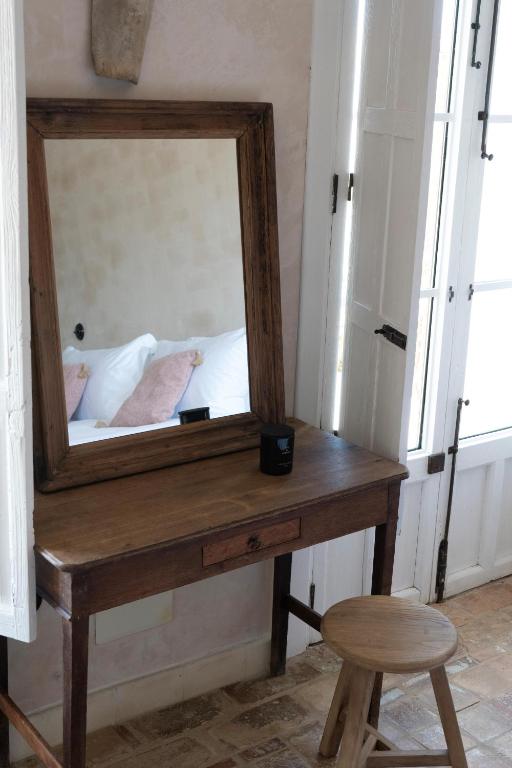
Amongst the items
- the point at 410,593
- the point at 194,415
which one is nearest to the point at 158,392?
the point at 194,415

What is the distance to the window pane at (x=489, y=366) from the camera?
3.56 meters

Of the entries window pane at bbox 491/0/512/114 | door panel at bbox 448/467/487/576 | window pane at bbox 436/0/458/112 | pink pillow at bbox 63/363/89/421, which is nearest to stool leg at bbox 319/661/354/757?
pink pillow at bbox 63/363/89/421

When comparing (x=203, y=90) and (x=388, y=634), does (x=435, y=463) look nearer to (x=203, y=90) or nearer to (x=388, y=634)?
(x=388, y=634)

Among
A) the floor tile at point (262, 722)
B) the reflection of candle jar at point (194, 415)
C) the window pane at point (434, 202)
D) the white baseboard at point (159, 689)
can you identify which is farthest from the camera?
the window pane at point (434, 202)

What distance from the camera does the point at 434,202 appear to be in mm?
3289

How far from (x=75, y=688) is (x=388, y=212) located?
1519 millimetres

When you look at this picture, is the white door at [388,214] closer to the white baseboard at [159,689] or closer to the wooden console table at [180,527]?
the wooden console table at [180,527]

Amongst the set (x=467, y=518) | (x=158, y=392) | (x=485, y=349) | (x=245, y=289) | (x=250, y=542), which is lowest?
(x=467, y=518)

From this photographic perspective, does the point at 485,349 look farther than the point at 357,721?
Yes

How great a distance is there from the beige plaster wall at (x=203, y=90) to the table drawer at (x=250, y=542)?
2.09 feet

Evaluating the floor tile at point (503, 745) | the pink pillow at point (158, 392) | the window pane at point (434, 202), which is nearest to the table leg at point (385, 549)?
the floor tile at point (503, 745)

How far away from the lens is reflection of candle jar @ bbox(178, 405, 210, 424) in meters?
2.70

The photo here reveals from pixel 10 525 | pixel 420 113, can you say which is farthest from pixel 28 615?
pixel 420 113

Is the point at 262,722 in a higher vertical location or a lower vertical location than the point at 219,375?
lower
